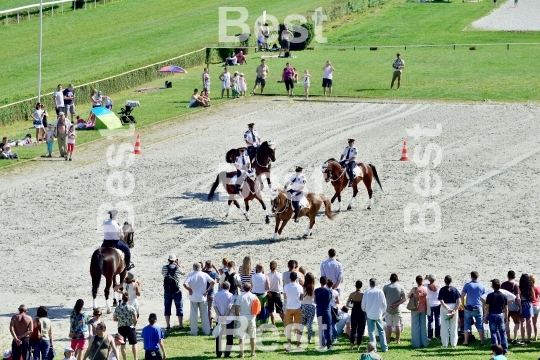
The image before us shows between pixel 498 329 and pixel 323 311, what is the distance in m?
3.62

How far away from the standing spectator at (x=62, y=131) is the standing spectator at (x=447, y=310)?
2152 centimetres

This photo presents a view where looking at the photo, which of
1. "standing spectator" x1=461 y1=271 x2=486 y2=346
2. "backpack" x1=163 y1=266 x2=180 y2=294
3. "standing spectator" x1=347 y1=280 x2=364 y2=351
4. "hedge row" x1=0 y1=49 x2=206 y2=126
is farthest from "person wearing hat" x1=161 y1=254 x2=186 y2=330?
"hedge row" x1=0 y1=49 x2=206 y2=126

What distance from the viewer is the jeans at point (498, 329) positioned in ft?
73.3

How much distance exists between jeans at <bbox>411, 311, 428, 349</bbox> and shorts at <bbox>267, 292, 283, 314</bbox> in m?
3.12

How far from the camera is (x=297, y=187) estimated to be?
30.9 metres

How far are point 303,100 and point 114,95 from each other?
9.53 m

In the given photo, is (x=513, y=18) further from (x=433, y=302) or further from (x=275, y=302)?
(x=433, y=302)

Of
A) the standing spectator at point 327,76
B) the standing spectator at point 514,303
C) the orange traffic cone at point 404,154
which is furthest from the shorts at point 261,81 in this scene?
the standing spectator at point 514,303

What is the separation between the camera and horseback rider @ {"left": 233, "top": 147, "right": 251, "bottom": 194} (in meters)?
33.0

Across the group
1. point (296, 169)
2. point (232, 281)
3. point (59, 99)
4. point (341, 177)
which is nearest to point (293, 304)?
point (232, 281)

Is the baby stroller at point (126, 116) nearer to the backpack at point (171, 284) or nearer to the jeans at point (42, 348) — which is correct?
the backpack at point (171, 284)

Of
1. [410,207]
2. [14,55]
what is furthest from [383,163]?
[14,55]

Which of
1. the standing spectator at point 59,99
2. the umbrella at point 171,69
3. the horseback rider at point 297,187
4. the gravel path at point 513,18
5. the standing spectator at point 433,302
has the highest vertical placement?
the gravel path at point 513,18

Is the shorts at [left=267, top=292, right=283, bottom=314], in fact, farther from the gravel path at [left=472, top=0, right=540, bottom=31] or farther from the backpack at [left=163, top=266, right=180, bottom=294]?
the gravel path at [left=472, top=0, right=540, bottom=31]
